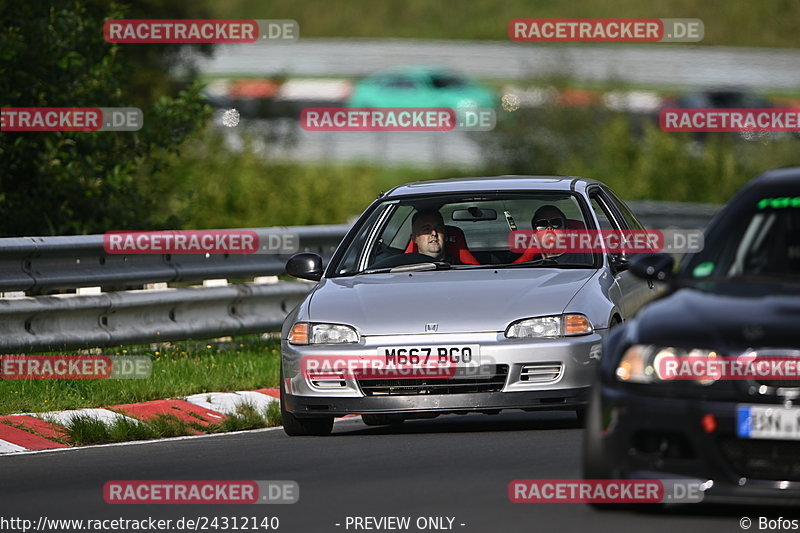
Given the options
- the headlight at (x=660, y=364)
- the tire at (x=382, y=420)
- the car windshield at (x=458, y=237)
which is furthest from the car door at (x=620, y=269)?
the headlight at (x=660, y=364)

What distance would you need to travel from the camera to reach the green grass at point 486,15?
67.2 meters

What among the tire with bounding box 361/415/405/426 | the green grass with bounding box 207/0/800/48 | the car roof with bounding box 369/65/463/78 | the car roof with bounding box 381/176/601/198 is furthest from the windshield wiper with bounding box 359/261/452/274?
the green grass with bounding box 207/0/800/48

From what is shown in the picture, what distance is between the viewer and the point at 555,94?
138 ft

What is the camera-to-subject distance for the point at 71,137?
18188mm

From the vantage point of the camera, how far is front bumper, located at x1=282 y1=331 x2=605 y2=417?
10.8 m

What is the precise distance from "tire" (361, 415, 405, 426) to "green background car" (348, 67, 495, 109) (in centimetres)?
3542

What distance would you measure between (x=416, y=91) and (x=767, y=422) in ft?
139

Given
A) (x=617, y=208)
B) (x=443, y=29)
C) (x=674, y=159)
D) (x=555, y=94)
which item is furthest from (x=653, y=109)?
(x=617, y=208)

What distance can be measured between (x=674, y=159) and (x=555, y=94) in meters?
5.08

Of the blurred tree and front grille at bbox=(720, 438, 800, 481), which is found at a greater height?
the blurred tree

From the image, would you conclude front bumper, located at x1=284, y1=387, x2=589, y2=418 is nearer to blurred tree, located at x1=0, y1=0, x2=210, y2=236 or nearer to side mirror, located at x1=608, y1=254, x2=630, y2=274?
side mirror, located at x1=608, y1=254, x2=630, y2=274

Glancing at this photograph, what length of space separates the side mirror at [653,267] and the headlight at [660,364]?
891 mm

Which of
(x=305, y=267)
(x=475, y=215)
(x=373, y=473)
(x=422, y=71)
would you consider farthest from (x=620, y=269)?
(x=422, y=71)

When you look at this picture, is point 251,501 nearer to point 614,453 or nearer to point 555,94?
point 614,453
